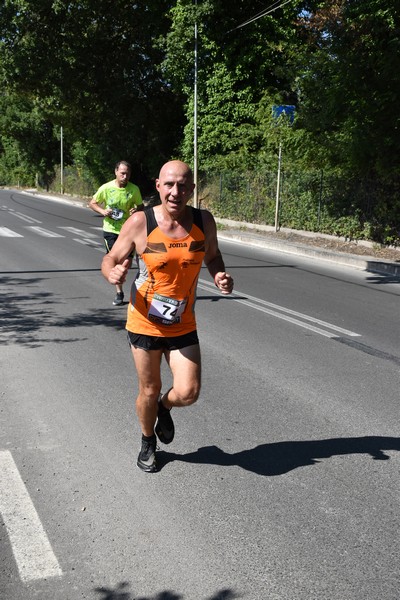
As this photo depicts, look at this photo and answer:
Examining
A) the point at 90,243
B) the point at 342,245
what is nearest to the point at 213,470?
the point at 90,243

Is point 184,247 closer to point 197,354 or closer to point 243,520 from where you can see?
point 197,354

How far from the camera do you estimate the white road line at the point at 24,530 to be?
301 centimetres

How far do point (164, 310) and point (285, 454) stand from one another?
1.29 meters

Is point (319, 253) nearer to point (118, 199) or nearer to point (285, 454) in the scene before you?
point (118, 199)

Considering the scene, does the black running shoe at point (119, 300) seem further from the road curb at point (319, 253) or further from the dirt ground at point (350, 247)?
the dirt ground at point (350, 247)

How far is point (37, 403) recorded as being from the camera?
17.3 feet

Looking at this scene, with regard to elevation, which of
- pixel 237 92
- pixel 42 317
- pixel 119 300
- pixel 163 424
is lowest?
pixel 42 317

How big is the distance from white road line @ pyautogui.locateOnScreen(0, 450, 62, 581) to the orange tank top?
1.09 metres

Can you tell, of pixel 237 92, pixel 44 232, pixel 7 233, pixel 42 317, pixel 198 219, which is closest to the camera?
pixel 198 219

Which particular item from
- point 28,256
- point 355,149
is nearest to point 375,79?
point 355,149

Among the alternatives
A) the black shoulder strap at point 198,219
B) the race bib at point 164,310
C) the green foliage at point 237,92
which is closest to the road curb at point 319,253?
the green foliage at point 237,92

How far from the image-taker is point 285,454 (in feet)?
14.4

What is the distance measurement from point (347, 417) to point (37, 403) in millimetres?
2354

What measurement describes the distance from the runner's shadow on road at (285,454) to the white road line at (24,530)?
Result: 0.89 m
